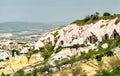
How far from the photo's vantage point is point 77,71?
148m

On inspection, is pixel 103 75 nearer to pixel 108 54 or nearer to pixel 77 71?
pixel 77 71

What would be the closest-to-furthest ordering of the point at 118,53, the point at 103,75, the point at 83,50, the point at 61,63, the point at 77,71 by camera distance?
the point at 103,75, the point at 77,71, the point at 118,53, the point at 61,63, the point at 83,50

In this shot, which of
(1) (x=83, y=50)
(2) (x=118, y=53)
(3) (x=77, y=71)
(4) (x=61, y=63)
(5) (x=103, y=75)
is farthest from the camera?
(1) (x=83, y=50)

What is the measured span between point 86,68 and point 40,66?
37276 mm

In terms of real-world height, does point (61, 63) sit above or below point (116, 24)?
below

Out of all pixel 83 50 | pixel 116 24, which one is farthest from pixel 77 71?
pixel 116 24

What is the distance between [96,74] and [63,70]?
15273 millimetres

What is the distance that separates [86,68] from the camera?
148375mm

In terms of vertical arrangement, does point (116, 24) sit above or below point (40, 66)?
above

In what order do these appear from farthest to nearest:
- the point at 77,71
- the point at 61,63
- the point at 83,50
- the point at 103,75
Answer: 1. the point at 83,50
2. the point at 61,63
3. the point at 77,71
4. the point at 103,75

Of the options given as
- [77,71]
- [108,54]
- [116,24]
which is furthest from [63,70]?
[116,24]

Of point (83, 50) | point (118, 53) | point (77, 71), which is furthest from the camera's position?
point (83, 50)

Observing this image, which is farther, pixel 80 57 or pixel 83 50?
pixel 83 50

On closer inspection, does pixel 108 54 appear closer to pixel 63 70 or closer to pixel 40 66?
pixel 63 70
